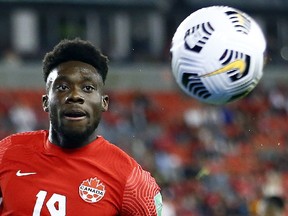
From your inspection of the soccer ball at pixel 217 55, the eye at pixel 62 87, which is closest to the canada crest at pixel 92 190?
the eye at pixel 62 87

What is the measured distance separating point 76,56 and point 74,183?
0.57m

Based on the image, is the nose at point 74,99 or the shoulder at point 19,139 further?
the shoulder at point 19,139

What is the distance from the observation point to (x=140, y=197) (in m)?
3.62

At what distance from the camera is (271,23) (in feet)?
84.9

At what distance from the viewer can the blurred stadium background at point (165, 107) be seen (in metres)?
14.7

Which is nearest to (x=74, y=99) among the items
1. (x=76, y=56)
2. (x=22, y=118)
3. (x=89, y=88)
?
(x=89, y=88)

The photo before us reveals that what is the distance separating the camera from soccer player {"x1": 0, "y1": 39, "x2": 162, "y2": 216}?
3.60m

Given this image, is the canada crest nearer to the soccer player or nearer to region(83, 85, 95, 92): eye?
the soccer player

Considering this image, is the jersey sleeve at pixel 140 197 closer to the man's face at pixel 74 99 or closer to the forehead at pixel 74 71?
the man's face at pixel 74 99

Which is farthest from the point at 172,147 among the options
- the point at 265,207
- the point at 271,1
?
the point at 265,207

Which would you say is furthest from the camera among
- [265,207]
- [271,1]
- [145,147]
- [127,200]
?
[271,1]

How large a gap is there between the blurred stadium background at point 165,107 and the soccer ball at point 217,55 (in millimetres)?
6786

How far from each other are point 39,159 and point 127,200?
456 millimetres

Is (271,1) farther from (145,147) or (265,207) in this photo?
(265,207)
